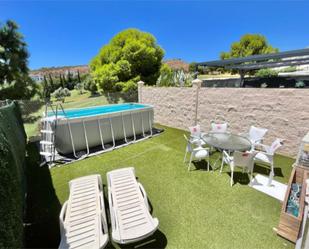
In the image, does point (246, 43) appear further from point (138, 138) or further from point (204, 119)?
point (138, 138)

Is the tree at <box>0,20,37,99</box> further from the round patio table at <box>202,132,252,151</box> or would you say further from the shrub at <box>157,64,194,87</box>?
the round patio table at <box>202,132,252,151</box>

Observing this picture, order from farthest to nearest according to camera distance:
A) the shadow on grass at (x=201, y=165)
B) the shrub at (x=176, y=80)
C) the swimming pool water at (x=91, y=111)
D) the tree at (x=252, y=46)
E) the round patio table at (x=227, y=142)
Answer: the tree at (x=252, y=46), the shrub at (x=176, y=80), the swimming pool water at (x=91, y=111), the shadow on grass at (x=201, y=165), the round patio table at (x=227, y=142)

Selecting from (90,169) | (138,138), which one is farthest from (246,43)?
(90,169)

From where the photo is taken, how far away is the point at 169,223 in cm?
278

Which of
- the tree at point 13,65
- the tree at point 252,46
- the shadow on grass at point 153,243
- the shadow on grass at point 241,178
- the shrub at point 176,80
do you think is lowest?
the shadow on grass at point 241,178

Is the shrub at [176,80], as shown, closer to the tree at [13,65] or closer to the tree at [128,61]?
the tree at [128,61]

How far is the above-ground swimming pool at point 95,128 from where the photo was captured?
5227mm

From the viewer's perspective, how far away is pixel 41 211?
3158 mm

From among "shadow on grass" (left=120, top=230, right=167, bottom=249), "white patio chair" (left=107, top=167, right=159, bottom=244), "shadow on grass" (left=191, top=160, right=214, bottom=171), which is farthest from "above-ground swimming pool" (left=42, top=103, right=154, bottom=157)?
"shadow on grass" (left=120, top=230, right=167, bottom=249)

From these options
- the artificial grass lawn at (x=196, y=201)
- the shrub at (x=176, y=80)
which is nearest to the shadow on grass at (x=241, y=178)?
the artificial grass lawn at (x=196, y=201)

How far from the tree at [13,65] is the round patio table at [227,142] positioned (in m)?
10.9

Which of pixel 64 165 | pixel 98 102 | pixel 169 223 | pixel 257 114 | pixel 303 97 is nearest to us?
pixel 169 223

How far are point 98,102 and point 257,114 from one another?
842cm

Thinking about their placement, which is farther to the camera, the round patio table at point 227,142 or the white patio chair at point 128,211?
the round patio table at point 227,142
